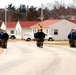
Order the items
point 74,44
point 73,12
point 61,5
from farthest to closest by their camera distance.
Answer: point 61,5 → point 73,12 → point 74,44

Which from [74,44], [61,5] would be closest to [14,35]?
[74,44]

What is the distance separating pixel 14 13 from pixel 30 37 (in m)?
73.8

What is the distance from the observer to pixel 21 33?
8094 cm

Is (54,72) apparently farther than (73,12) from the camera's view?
No

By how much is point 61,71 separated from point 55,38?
56940mm

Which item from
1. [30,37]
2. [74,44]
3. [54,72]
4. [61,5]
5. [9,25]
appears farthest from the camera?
[61,5]

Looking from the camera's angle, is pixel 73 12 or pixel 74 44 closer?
pixel 74 44

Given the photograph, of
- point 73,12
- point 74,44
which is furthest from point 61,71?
point 73,12

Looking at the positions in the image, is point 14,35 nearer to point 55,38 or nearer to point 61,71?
point 55,38

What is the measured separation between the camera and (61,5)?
14925cm

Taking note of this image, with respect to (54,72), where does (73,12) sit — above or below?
above

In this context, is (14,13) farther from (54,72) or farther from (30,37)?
(54,72)

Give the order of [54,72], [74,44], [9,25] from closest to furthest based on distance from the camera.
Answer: [54,72] → [74,44] → [9,25]

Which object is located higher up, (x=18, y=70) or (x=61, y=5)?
(x=61, y=5)
